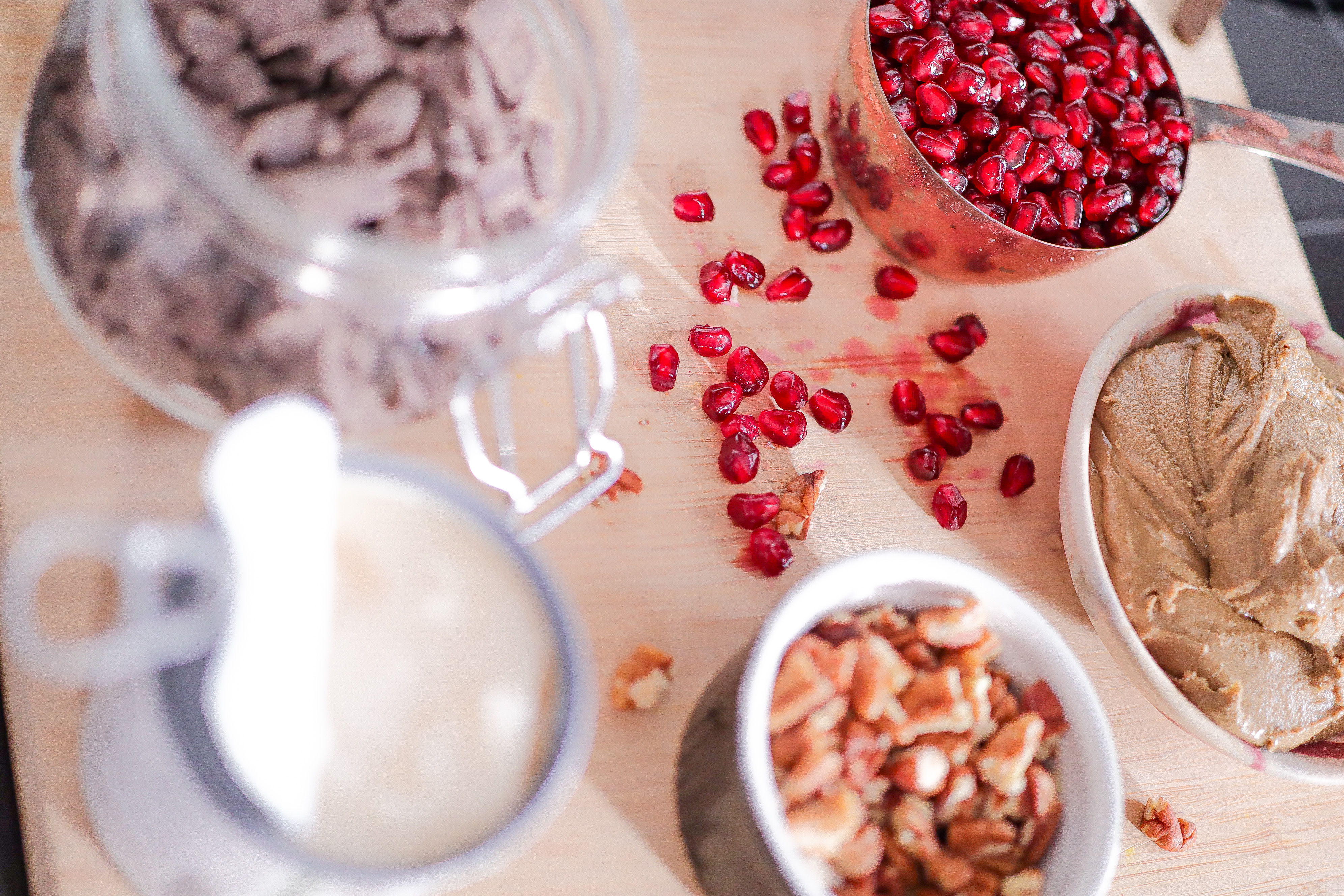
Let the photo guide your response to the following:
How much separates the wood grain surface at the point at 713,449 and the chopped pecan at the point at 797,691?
5.5 inches

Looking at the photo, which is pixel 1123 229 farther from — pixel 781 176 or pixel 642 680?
pixel 642 680

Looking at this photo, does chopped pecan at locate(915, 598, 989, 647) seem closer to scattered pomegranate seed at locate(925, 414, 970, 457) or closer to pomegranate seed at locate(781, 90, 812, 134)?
scattered pomegranate seed at locate(925, 414, 970, 457)

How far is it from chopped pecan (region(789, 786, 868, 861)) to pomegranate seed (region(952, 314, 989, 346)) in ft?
1.73

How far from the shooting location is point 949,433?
953 millimetres

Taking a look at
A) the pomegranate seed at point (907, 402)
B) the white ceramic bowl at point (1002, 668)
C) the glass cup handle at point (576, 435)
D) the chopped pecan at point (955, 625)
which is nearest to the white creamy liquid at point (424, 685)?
the glass cup handle at point (576, 435)

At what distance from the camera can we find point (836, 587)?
0.68m

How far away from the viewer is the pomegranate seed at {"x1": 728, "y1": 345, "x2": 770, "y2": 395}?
901 millimetres

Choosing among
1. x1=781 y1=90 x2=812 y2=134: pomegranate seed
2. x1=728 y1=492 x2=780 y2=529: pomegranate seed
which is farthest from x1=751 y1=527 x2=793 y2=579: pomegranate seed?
x1=781 y1=90 x2=812 y2=134: pomegranate seed

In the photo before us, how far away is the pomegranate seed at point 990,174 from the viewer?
3.04 ft

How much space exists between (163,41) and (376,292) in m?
0.20

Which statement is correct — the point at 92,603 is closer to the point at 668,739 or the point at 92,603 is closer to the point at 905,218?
the point at 668,739

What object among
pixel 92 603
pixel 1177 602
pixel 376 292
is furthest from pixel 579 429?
pixel 1177 602

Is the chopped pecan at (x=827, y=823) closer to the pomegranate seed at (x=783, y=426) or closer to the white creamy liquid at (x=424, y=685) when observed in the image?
the white creamy liquid at (x=424, y=685)

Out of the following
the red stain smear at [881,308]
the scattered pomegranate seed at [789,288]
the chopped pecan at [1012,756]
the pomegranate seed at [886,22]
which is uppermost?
the pomegranate seed at [886,22]
